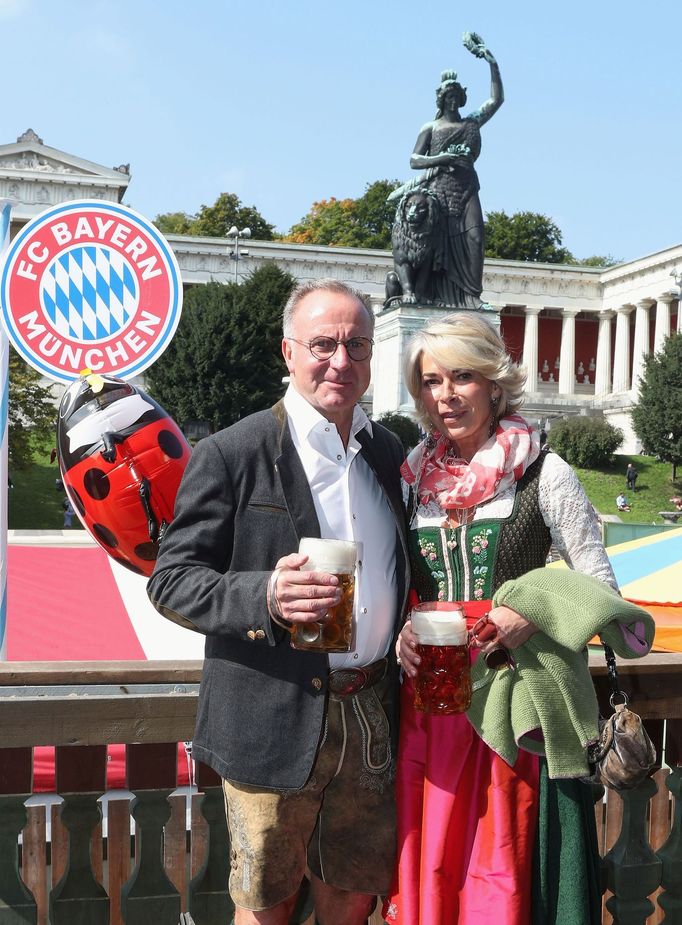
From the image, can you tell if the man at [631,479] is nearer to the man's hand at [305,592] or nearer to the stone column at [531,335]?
the stone column at [531,335]

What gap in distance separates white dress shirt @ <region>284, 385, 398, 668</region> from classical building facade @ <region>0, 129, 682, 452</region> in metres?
53.2

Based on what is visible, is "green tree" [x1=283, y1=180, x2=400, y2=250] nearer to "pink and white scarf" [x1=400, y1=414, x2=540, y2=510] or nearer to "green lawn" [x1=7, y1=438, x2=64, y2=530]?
"green lawn" [x1=7, y1=438, x2=64, y2=530]

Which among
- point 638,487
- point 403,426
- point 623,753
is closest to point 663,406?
point 638,487

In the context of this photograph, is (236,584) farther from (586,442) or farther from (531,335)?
(531,335)

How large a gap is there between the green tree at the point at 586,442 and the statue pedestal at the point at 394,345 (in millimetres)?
16497

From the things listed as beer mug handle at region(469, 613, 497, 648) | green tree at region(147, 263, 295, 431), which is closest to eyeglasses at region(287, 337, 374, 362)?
beer mug handle at region(469, 613, 497, 648)

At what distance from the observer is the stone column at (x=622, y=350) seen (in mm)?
70188

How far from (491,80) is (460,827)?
2231cm

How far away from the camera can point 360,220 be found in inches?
2977

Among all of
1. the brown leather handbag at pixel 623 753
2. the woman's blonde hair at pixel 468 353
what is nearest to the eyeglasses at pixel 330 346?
the woman's blonde hair at pixel 468 353

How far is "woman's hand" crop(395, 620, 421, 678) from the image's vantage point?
106 inches

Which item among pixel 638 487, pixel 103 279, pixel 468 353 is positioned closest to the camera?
pixel 468 353

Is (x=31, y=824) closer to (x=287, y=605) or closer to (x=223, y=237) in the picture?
(x=287, y=605)

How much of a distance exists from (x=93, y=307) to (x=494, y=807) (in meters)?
2.37
